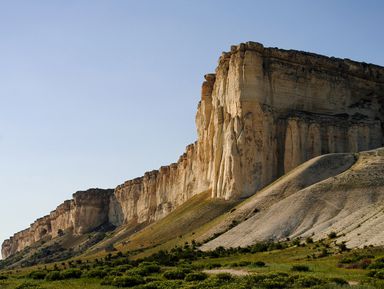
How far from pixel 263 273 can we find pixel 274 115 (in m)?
52.3

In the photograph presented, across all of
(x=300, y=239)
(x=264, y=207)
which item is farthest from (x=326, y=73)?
(x=300, y=239)

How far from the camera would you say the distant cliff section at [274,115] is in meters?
78.6

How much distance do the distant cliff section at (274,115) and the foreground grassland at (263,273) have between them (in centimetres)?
2973

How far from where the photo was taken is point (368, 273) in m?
29.7

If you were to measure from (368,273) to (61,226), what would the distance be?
131 m

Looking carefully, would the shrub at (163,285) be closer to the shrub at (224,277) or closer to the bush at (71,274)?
the shrub at (224,277)

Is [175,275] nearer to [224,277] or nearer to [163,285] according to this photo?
[224,277]

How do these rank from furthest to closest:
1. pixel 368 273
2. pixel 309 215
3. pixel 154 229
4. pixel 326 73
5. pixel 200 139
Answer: pixel 200 139 < pixel 326 73 < pixel 154 229 < pixel 309 215 < pixel 368 273

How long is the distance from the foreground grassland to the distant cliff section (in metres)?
29.7

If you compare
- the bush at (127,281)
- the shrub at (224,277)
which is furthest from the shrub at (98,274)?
the shrub at (224,277)

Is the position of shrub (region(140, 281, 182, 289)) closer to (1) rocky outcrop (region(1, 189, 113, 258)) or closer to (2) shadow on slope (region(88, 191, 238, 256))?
(2) shadow on slope (region(88, 191, 238, 256))

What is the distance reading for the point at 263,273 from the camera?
102 ft

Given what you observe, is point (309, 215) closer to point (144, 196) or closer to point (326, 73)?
point (326, 73)

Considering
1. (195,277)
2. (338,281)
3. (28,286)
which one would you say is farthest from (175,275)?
(338,281)
